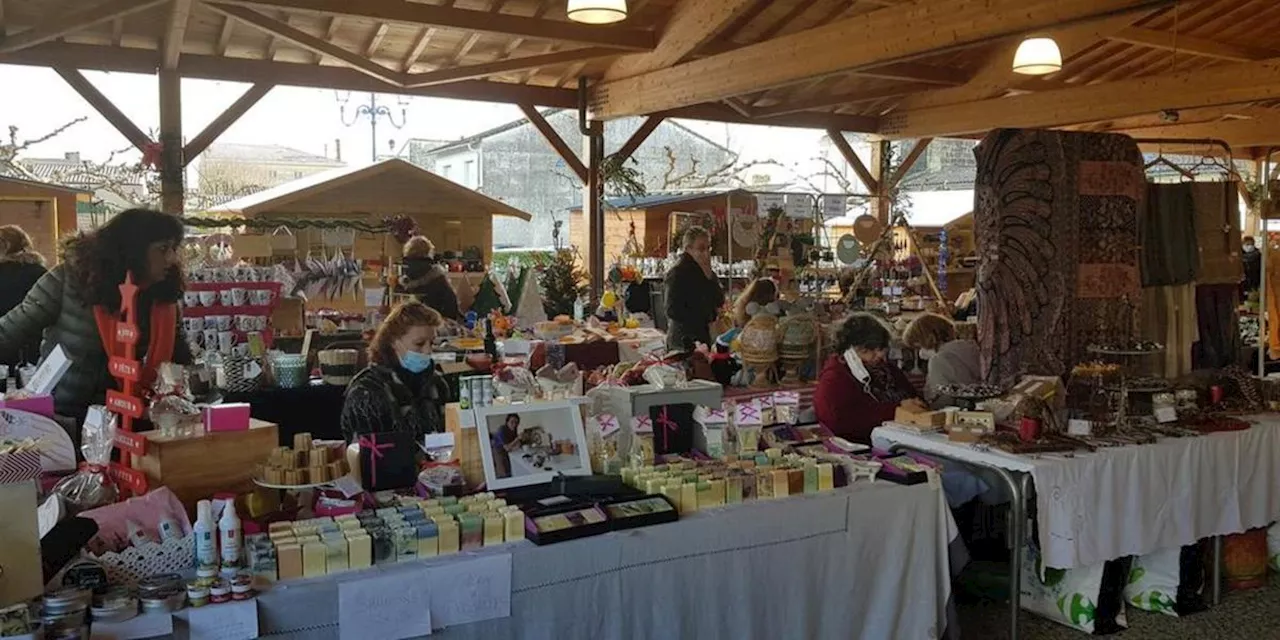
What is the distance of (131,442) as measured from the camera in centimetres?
215

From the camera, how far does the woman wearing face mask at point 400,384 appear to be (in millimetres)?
2828

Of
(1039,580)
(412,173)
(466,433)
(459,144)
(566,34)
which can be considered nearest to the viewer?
(466,433)

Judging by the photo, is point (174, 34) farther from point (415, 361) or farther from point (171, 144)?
point (415, 361)

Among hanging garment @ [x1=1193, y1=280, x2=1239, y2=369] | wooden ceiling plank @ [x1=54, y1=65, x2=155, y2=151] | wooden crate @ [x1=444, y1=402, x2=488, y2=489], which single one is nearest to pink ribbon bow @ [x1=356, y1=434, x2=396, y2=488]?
wooden crate @ [x1=444, y1=402, x2=488, y2=489]

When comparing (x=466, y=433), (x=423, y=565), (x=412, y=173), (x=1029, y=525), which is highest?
(x=412, y=173)

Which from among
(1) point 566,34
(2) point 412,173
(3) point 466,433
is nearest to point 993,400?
(3) point 466,433

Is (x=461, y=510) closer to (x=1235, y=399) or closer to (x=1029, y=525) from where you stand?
(x=1029, y=525)

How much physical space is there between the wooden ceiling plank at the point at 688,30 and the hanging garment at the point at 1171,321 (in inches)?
131

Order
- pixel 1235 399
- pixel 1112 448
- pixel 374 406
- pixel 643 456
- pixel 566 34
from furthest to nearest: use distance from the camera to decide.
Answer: pixel 566 34 < pixel 1235 399 < pixel 1112 448 < pixel 374 406 < pixel 643 456

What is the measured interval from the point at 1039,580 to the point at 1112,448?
1.85ft

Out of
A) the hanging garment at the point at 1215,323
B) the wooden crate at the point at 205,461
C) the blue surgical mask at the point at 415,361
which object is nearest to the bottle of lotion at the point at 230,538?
the wooden crate at the point at 205,461

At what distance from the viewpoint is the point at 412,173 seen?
25.9 ft

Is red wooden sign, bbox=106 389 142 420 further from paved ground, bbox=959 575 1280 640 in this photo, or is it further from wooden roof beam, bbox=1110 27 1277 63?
wooden roof beam, bbox=1110 27 1277 63

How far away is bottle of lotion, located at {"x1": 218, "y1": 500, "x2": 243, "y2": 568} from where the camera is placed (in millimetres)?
1839
